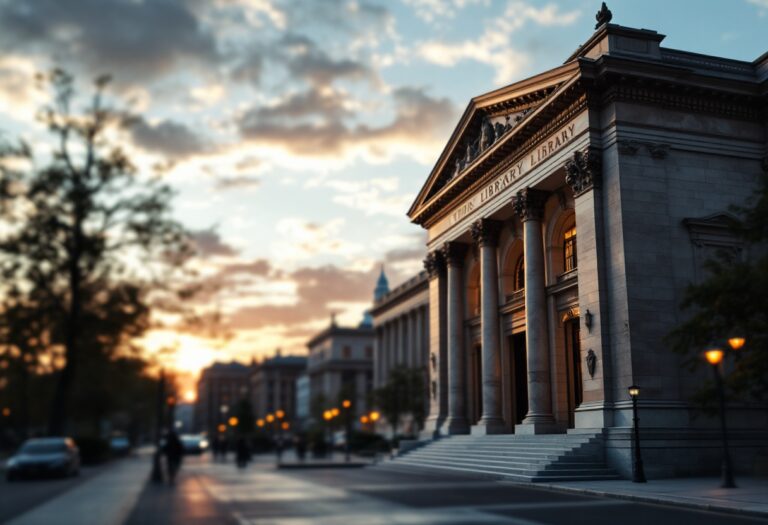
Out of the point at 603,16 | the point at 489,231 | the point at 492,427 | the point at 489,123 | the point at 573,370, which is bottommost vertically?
the point at 492,427

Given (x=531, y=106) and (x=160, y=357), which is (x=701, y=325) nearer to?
(x=531, y=106)

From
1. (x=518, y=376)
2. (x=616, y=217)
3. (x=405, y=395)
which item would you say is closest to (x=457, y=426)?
(x=518, y=376)

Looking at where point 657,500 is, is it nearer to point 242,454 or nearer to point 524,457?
point 524,457

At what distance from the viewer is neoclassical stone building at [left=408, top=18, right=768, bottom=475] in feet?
90.7

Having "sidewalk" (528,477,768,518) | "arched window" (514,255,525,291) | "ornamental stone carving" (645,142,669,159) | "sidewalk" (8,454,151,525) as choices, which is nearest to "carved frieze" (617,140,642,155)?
"ornamental stone carving" (645,142,669,159)

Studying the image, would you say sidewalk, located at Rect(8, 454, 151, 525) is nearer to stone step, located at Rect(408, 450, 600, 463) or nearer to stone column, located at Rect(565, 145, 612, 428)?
stone step, located at Rect(408, 450, 600, 463)

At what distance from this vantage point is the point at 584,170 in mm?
30125

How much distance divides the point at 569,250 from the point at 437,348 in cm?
1376

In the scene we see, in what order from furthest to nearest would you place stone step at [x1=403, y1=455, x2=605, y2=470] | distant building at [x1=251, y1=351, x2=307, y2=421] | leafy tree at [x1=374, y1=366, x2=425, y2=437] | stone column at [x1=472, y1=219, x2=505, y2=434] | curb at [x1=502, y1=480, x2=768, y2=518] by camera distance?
distant building at [x1=251, y1=351, x2=307, y2=421], leafy tree at [x1=374, y1=366, x2=425, y2=437], stone column at [x1=472, y1=219, x2=505, y2=434], stone step at [x1=403, y1=455, x2=605, y2=470], curb at [x1=502, y1=480, x2=768, y2=518]

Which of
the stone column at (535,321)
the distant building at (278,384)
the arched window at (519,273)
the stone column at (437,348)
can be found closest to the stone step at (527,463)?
the stone column at (535,321)

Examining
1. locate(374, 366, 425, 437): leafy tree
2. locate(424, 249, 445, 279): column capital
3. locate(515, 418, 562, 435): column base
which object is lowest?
locate(515, 418, 562, 435): column base

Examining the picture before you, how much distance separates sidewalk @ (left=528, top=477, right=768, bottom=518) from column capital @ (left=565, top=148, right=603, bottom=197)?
1126 cm

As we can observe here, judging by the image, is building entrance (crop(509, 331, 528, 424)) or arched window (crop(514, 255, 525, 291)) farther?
arched window (crop(514, 255, 525, 291))

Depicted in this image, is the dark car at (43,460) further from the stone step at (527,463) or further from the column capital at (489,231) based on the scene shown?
the column capital at (489,231)
